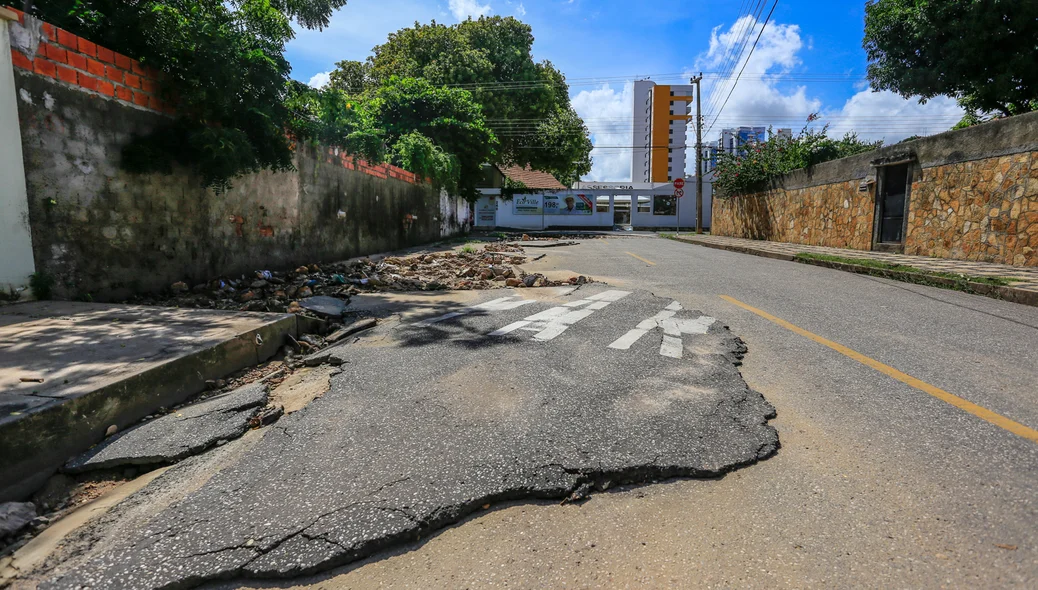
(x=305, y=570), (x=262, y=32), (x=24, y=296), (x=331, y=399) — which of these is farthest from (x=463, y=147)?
(x=305, y=570)

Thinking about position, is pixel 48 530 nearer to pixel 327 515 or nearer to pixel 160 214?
pixel 327 515

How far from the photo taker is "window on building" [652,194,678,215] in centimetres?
4062

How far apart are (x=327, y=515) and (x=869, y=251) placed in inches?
623

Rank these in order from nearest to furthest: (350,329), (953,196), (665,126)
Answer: (350,329) → (953,196) → (665,126)

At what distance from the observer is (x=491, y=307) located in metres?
6.38

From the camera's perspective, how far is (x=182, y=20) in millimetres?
6332

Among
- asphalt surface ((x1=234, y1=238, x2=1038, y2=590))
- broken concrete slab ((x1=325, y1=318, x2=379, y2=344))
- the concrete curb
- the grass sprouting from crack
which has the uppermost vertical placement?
the grass sprouting from crack

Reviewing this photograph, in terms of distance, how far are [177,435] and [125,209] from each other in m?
4.53

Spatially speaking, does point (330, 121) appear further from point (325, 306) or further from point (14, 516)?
point (14, 516)

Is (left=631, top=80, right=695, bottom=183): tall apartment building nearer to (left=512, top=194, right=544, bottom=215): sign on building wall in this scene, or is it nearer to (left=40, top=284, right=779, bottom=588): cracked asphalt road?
(left=512, top=194, right=544, bottom=215): sign on building wall

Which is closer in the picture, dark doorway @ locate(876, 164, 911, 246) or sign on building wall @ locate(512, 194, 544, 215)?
dark doorway @ locate(876, 164, 911, 246)

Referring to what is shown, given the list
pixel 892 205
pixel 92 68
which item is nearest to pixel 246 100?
pixel 92 68

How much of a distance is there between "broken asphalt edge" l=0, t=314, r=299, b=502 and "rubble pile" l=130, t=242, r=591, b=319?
1.85 metres

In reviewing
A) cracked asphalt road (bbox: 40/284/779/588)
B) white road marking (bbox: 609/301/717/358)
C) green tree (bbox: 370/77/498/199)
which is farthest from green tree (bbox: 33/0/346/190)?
green tree (bbox: 370/77/498/199)
